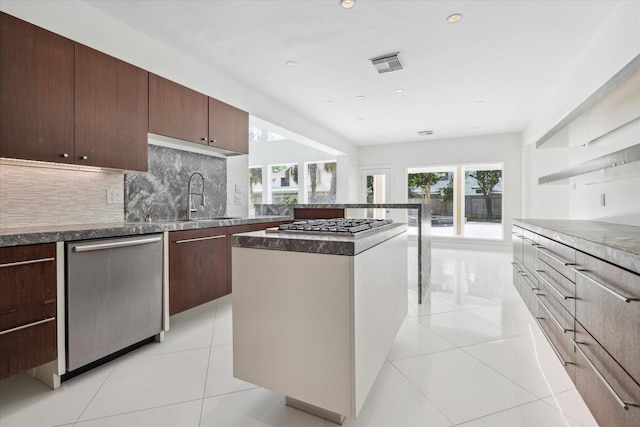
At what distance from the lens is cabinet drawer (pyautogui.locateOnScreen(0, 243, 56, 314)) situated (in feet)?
4.86

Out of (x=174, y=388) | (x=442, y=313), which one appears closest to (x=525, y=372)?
(x=442, y=313)

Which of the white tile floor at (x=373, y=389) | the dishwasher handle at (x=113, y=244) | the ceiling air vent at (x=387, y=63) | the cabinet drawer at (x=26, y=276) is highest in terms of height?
the ceiling air vent at (x=387, y=63)

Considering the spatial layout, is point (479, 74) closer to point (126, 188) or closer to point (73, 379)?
point (126, 188)

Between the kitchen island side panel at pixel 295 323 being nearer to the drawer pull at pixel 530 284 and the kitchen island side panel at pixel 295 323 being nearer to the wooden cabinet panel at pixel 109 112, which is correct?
the wooden cabinet panel at pixel 109 112

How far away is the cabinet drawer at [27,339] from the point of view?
1494mm

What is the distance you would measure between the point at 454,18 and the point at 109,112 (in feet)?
9.62

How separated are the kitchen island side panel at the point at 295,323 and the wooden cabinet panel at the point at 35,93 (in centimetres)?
155

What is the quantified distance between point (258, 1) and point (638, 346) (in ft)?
9.70

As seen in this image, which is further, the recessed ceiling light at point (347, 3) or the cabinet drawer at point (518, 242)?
the cabinet drawer at point (518, 242)

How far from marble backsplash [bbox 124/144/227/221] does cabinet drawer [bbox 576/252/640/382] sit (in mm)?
3198

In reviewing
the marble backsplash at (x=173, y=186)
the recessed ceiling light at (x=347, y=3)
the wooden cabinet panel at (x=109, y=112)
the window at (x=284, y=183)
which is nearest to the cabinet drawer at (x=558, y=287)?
the recessed ceiling light at (x=347, y=3)

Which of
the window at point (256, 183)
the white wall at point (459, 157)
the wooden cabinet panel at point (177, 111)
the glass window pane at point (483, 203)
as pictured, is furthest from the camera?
the window at point (256, 183)

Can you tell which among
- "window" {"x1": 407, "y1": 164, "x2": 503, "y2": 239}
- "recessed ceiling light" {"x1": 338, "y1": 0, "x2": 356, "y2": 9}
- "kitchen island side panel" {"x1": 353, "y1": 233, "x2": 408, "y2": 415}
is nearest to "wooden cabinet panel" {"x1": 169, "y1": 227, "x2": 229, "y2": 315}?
"kitchen island side panel" {"x1": 353, "y1": 233, "x2": 408, "y2": 415}

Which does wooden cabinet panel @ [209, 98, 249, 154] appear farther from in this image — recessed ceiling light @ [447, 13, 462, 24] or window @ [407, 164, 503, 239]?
window @ [407, 164, 503, 239]
